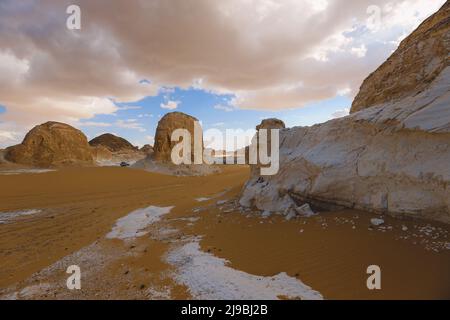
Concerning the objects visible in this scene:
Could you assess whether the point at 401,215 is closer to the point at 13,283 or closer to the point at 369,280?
the point at 369,280

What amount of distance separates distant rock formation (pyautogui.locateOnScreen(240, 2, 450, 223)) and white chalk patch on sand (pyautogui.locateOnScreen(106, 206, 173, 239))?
335 cm

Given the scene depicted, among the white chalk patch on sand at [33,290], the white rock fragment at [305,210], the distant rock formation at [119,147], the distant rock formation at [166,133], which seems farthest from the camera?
the distant rock formation at [119,147]

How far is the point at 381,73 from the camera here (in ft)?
23.1

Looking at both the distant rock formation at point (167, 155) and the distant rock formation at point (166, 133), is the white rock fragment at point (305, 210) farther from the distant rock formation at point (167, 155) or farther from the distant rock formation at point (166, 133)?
the distant rock formation at point (166, 133)

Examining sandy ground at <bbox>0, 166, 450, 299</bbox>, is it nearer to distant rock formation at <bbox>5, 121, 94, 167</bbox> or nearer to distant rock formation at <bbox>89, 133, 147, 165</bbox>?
distant rock formation at <bbox>5, 121, 94, 167</bbox>

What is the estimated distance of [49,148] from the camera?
76.2ft

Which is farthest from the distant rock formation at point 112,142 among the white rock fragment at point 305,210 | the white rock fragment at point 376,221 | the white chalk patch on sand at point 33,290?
the white rock fragment at point 376,221

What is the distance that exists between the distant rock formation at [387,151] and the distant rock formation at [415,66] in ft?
0.07

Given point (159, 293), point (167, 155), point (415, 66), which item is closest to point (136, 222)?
point (159, 293)

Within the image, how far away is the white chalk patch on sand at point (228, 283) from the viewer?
3.34 metres

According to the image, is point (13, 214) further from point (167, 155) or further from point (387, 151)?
point (167, 155)

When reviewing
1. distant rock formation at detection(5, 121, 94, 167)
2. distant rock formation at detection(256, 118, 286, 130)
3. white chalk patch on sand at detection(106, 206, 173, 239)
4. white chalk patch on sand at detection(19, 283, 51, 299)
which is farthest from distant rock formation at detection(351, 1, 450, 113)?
distant rock formation at detection(5, 121, 94, 167)
